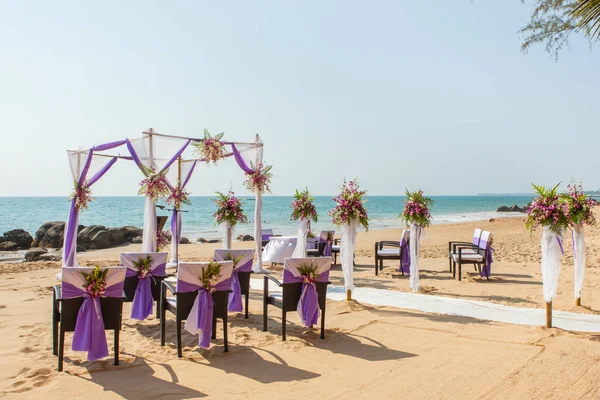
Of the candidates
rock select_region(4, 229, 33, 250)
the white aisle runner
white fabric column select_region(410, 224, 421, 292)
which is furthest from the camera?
rock select_region(4, 229, 33, 250)

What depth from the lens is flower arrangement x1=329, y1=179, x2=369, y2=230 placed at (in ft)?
22.6

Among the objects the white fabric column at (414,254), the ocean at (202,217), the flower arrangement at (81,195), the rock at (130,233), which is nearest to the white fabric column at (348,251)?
the white fabric column at (414,254)

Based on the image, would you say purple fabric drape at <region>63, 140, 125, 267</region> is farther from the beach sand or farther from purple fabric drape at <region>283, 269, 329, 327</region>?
purple fabric drape at <region>283, 269, 329, 327</region>

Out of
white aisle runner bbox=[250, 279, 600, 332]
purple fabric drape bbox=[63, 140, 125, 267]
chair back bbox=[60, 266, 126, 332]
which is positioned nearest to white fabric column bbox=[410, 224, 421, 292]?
white aisle runner bbox=[250, 279, 600, 332]

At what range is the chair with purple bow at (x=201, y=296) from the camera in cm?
452

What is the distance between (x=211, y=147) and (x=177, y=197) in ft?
5.66

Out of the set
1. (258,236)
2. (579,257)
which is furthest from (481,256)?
(258,236)

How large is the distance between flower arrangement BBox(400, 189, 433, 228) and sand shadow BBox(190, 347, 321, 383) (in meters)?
4.08

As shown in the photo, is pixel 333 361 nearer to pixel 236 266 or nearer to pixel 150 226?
pixel 236 266

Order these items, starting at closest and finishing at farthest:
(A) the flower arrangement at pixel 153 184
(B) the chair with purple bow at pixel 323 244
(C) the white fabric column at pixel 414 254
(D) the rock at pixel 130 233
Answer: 1. (C) the white fabric column at pixel 414 254
2. (A) the flower arrangement at pixel 153 184
3. (B) the chair with purple bow at pixel 323 244
4. (D) the rock at pixel 130 233

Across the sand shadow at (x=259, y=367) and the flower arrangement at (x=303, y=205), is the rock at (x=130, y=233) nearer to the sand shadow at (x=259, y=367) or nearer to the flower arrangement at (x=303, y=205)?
the flower arrangement at (x=303, y=205)

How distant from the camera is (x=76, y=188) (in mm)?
10047

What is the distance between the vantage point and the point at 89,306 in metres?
4.18

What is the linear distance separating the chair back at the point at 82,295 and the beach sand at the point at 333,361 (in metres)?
0.42
